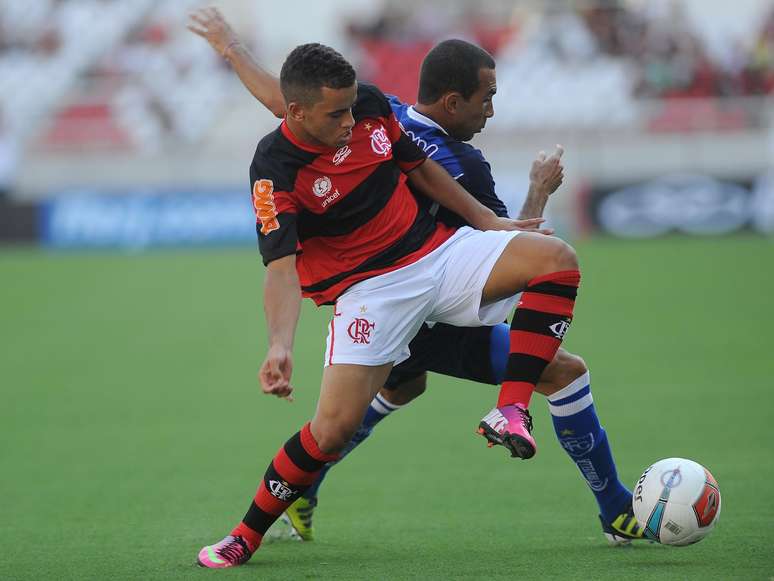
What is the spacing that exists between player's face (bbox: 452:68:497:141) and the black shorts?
2.95 ft

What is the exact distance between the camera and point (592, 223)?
21594 millimetres

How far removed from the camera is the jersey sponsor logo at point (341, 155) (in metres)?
4.80

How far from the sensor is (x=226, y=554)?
15.7 feet

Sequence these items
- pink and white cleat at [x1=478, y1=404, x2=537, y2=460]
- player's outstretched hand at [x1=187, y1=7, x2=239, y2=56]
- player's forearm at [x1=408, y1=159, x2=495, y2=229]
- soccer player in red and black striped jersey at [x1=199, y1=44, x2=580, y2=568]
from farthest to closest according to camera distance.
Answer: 1. player's outstretched hand at [x1=187, y1=7, x2=239, y2=56]
2. player's forearm at [x1=408, y1=159, x2=495, y2=229]
3. soccer player in red and black striped jersey at [x1=199, y1=44, x2=580, y2=568]
4. pink and white cleat at [x1=478, y1=404, x2=537, y2=460]

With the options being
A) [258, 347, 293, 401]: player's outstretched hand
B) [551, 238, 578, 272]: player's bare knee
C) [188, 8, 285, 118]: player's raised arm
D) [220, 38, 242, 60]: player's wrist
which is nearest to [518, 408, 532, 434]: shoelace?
[551, 238, 578, 272]: player's bare knee

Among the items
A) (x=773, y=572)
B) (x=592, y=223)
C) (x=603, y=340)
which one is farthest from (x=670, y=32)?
(x=773, y=572)

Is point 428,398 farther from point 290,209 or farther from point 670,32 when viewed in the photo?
point 670,32

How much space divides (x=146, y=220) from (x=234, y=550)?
18.4 metres

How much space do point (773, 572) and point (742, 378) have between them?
523cm

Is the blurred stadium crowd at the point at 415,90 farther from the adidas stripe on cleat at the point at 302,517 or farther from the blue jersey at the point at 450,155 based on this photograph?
the adidas stripe on cleat at the point at 302,517

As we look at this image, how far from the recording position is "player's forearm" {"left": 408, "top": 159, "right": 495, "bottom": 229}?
16.8ft

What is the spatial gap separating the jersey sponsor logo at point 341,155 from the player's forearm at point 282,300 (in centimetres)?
47

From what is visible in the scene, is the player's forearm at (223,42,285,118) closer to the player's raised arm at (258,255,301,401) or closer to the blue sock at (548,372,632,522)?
the player's raised arm at (258,255,301,401)

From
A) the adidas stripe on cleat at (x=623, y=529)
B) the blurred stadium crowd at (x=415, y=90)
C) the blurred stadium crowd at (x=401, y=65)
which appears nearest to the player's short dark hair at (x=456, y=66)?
the adidas stripe on cleat at (x=623, y=529)
